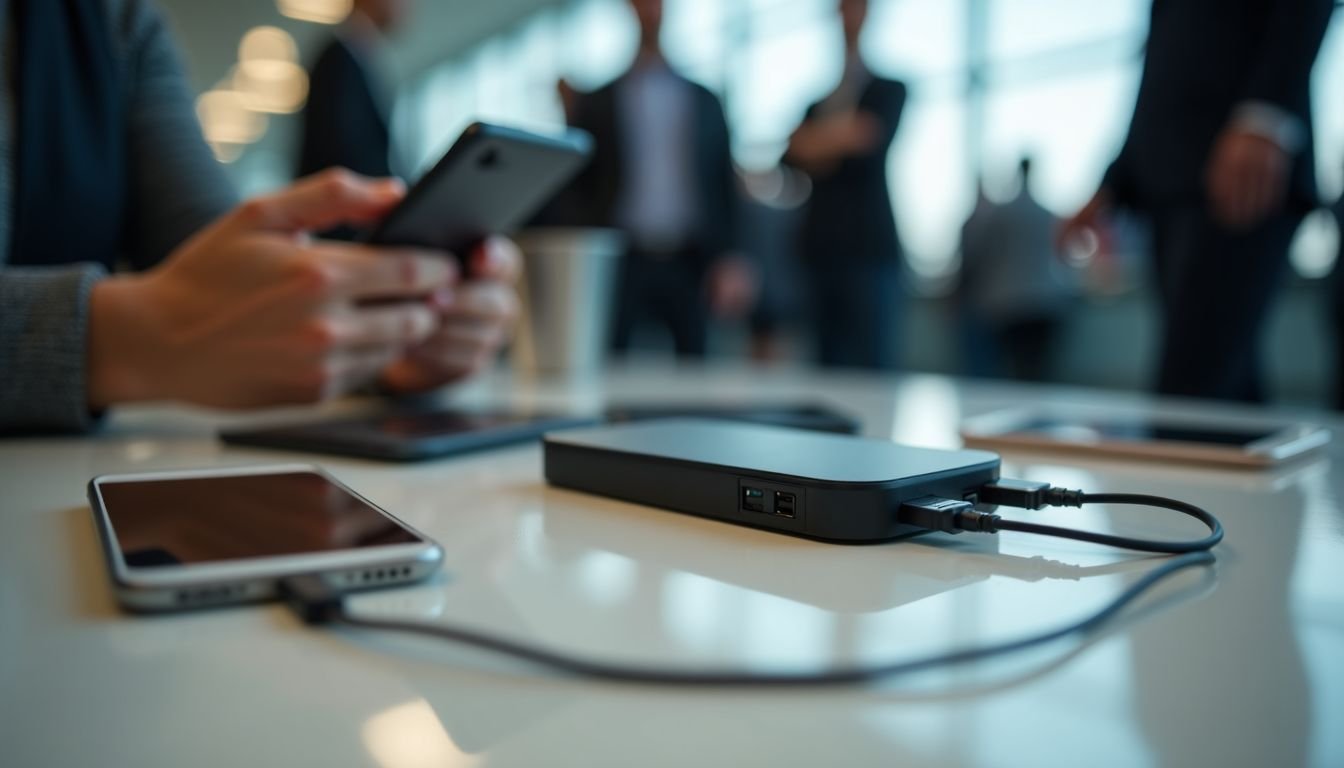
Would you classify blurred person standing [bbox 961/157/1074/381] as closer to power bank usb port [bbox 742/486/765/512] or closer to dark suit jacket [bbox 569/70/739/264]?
dark suit jacket [bbox 569/70/739/264]

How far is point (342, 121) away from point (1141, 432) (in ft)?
5.23

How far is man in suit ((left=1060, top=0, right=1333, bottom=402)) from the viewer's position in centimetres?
112

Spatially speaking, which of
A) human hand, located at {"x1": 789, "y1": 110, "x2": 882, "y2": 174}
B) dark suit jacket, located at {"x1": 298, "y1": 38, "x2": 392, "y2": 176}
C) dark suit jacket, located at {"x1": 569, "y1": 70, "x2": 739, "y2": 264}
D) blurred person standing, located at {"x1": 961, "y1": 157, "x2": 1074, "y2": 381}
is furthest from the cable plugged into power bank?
blurred person standing, located at {"x1": 961, "y1": 157, "x2": 1074, "y2": 381}

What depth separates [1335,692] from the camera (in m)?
0.21

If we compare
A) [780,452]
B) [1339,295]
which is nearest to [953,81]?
[1339,295]

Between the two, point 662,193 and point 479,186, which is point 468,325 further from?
point 662,193

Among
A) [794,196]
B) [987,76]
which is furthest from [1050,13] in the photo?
[794,196]

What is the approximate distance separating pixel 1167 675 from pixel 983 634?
0.04m

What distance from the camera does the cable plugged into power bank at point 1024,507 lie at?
309mm

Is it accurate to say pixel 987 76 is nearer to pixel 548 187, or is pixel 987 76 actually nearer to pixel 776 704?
pixel 548 187

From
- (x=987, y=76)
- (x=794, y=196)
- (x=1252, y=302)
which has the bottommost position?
(x=1252, y=302)

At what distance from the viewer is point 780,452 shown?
1.24 feet

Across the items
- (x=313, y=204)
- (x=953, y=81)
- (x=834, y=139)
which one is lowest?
(x=313, y=204)

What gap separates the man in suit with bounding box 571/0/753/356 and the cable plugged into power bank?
5.92 feet
